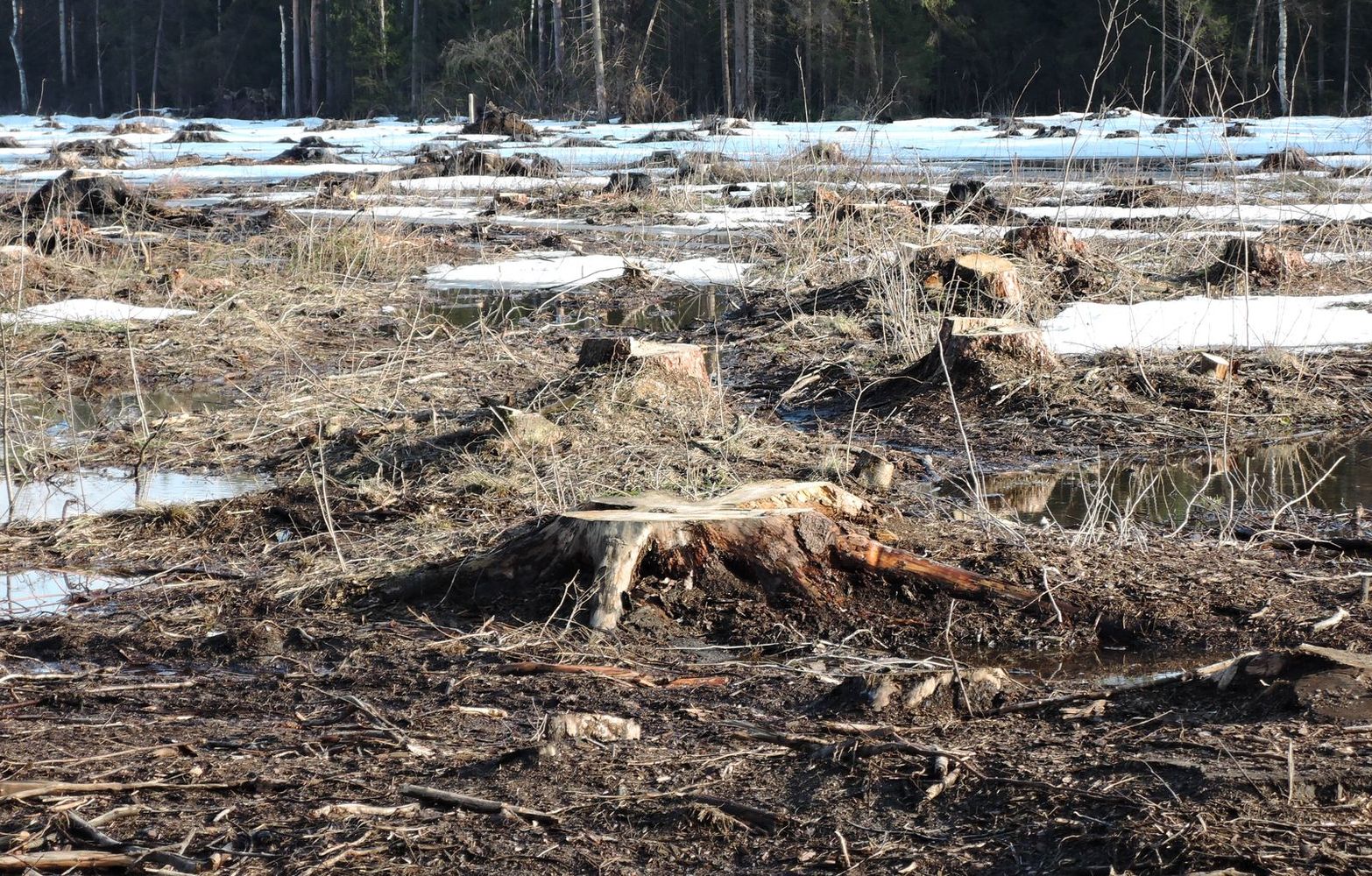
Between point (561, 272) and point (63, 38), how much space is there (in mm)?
53908

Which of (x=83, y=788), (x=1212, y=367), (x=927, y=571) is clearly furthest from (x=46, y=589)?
(x=1212, y=367)

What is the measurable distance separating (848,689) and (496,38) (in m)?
37.9

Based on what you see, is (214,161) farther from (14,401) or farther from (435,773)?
(435,773)

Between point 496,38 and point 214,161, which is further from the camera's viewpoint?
point 496,38

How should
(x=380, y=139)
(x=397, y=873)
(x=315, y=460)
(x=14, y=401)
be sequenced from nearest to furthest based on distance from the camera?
(x=397, y=873) → (x=315, y=460) → (x=14, y=401) → (x=380, y=139)

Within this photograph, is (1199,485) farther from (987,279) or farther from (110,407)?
(110,407)

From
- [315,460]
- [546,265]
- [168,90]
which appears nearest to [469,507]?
[315,460]

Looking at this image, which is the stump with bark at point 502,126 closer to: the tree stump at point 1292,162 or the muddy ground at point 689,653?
the tree stump at point 1292,162

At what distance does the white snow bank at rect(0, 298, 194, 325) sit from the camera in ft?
28.6

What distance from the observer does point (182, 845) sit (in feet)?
7.43

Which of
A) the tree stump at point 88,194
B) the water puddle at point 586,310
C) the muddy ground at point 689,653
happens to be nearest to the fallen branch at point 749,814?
the muddy ground at point 689,653

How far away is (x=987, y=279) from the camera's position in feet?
26.0

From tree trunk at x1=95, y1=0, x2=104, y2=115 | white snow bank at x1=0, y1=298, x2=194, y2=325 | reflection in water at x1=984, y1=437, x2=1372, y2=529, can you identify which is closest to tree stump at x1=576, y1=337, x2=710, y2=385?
reflection in water at x1=984, y1=437, x2=1372, y2=529

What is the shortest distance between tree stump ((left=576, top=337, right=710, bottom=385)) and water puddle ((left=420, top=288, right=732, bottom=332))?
→ 2888 mm
